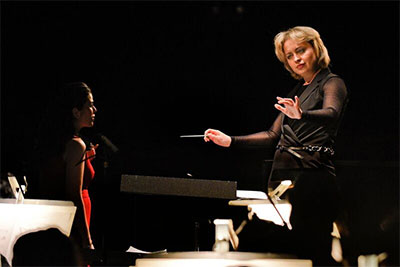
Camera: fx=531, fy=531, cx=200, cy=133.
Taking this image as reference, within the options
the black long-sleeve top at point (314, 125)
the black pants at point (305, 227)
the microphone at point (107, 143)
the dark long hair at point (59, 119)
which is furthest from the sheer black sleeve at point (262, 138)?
the dark long hair at point (59, 119)

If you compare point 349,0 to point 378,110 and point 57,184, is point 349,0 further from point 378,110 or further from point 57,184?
point 57,184

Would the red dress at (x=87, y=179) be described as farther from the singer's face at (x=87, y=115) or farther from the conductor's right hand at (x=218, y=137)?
the conductor's right hand at (x=218, y=137)

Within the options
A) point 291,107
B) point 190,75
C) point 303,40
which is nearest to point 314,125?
point 291,107

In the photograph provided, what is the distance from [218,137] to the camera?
2588 millimetres

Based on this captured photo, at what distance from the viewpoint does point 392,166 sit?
270 cm

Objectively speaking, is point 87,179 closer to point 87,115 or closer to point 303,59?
point 87,115

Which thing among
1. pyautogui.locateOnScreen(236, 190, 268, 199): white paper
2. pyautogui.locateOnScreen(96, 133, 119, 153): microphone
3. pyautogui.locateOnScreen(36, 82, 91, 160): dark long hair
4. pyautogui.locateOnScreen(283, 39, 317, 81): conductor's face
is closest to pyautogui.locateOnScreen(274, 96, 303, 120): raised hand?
pyautogui.locateOnScreen(283, 39, 317, 81): conductor's face

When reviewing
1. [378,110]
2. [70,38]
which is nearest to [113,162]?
[70,38]

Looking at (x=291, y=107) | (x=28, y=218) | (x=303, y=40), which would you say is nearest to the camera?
(x=291, y=107)

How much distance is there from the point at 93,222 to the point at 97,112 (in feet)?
1.83

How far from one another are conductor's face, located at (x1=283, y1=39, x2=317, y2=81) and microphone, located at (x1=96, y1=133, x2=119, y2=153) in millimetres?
964

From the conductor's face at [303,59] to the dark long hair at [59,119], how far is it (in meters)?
1.05

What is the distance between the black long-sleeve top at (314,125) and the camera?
2.44 metres

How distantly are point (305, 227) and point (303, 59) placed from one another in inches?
31.0
